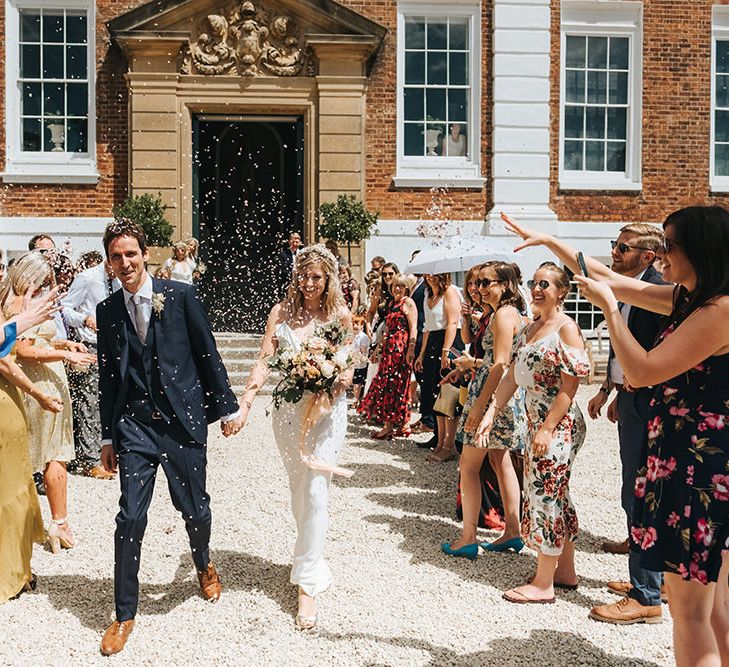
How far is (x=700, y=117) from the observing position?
16.7 m

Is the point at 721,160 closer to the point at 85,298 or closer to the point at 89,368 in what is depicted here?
the point at 85,298

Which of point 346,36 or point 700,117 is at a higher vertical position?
point 346,36

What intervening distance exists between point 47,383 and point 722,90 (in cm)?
1451

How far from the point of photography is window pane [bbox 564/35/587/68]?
16.7 meters

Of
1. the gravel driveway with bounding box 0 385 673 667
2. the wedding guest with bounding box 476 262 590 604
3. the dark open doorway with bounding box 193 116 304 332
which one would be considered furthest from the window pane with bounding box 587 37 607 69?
the wedding guest with bounding box 476 262 590 604

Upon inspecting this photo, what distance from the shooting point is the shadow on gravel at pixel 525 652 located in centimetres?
444

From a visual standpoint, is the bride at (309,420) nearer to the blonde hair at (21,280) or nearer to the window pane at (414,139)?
the blonde hair at (21,280)

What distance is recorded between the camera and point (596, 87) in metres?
16.8

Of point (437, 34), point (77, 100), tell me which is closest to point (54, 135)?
point (77, 100)

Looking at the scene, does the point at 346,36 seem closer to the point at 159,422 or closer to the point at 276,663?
the point at 159,422

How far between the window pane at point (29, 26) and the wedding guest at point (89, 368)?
360 inches

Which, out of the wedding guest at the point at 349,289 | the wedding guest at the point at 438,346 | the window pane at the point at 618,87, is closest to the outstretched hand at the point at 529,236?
the wedding guest at the point at 438,346

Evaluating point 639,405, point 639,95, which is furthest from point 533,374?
point 639,95

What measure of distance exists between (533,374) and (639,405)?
63 cm
